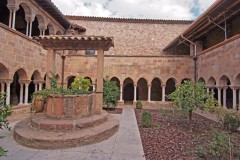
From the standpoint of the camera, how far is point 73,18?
62.8 feet

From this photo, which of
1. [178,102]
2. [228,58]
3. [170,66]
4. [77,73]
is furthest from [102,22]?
[178,102]

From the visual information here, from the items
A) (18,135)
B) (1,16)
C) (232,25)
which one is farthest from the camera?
(1,16)

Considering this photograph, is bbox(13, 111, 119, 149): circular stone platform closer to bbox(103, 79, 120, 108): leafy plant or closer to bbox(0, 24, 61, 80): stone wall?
bbox(0, 24, 61, 80): stone wall

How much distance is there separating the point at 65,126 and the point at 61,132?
0.17m

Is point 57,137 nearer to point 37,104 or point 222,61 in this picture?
point 37,104

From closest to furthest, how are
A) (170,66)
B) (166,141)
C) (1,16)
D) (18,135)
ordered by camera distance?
(18,135) < (166,141) < (1,16) < (170,66)

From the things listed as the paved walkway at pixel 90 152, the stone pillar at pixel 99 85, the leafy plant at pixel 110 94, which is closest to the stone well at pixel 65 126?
the paved walkway at pixel 90 152

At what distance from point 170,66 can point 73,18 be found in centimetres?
978

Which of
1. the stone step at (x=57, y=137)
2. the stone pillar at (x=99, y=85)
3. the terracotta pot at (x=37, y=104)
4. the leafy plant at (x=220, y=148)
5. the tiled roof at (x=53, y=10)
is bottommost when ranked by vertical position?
the stone step at (x=57, y=137)

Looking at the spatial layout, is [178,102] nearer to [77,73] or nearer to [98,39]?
[98,39]

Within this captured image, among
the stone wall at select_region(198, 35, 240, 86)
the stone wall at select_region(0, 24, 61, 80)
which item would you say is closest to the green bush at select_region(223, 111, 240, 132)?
the stone wall at select_region(198, 35, 240, 86)

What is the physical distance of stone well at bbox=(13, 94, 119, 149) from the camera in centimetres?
493

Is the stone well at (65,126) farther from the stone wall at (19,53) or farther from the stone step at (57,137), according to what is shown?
the stone wall at (19,53)

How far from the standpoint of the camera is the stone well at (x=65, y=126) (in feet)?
16.2
